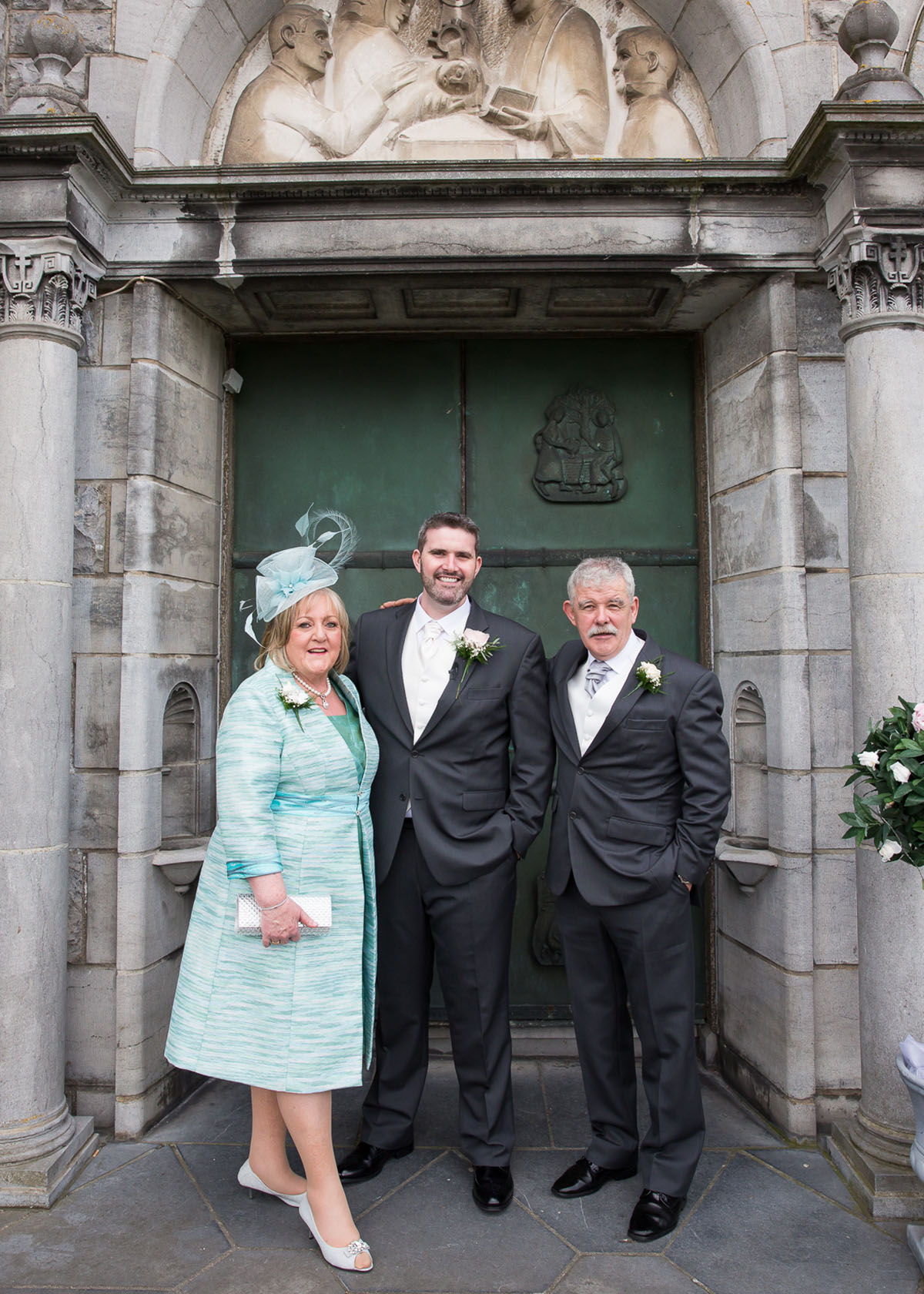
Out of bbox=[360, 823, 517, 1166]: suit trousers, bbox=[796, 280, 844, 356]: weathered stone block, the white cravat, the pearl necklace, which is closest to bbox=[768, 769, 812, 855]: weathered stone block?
bbox=[360, 823, 517, 1166]: suit trousers

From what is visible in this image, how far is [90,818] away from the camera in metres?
3.40

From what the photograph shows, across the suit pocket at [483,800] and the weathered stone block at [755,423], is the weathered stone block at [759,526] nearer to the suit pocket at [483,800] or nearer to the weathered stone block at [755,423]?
the weathered stone block at [755,423]

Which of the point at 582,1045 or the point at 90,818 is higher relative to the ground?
the point at 90,818

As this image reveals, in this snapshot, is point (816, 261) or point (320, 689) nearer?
point (320, 689)

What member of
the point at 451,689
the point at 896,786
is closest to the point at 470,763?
the point at 451,689

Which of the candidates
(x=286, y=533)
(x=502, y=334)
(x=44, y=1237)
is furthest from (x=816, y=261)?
(x=44, y=1237)

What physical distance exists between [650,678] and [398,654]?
2.74ft

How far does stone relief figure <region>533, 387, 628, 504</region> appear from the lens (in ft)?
13.1

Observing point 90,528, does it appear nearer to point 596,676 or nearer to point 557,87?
point 596,676

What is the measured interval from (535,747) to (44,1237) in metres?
2.12

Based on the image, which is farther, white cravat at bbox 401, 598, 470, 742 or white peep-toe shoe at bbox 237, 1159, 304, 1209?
white cravat at bbox 401, 598, 470, 742

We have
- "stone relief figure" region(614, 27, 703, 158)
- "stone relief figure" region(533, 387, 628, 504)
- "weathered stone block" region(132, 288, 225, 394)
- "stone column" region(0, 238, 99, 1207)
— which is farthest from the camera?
"stone relief figure" region(533, 387, 628, 504)

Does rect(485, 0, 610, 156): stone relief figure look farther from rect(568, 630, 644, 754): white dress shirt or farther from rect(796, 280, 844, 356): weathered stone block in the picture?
rect(568, 630, 644, 754): white dress shirt

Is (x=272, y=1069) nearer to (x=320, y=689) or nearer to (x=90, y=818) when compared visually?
(x=320, y=689)
